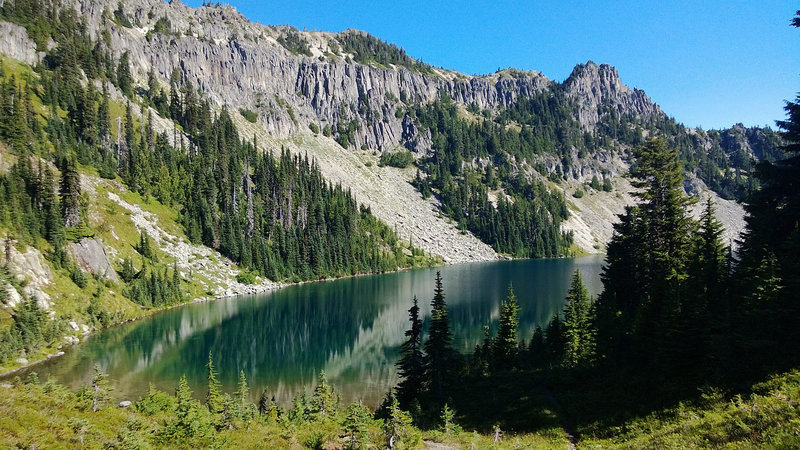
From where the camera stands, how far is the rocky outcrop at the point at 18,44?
378ft

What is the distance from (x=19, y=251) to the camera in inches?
2339

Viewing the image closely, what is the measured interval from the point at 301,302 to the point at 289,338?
88.6 feet

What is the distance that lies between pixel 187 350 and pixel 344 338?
22.6 m

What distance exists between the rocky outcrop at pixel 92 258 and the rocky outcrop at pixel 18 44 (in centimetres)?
8416

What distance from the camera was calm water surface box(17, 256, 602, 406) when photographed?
156 feet

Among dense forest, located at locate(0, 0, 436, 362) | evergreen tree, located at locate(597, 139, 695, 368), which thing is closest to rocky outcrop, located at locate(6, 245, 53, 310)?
dense forest, located at locate(0, 0, 436, 362)

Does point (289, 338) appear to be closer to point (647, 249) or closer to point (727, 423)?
point (647, 249)

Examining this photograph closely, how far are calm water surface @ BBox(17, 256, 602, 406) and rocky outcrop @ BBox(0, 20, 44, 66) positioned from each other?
95.8 metres

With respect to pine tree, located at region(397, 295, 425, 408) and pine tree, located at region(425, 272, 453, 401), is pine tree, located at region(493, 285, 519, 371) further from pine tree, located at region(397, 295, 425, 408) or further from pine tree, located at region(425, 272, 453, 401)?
pine tree, located at region(397, 295, 425, 408)

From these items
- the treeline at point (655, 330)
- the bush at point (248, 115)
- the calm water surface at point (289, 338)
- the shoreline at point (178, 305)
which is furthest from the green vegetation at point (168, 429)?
the bush at point (248, 115)

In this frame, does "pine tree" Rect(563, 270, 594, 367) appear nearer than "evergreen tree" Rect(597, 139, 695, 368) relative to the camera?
No

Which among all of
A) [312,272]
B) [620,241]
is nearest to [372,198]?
[312,272]

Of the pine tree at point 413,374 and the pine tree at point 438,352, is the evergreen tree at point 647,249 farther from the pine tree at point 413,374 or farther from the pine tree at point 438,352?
the pine tree at point 413,374

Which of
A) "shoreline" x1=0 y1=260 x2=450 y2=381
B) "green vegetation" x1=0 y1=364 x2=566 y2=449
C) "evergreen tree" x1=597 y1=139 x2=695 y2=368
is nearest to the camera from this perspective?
"green vegetation" x1=0 y1=364 x2=566 y2=449
